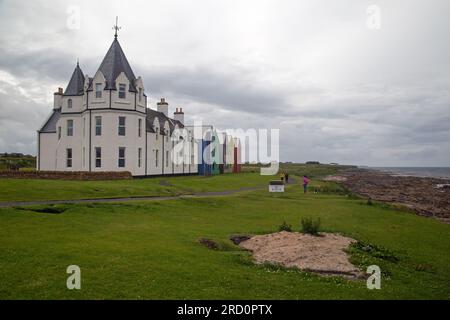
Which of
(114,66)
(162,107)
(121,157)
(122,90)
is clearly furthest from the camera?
(162,107)

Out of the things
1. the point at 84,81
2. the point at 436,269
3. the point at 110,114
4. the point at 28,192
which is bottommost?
the point at 436,269

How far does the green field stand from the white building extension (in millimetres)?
20430

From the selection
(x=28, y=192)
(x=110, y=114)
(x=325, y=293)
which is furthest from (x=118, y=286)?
(x=110, y=114)

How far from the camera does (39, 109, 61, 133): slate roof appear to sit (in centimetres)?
5122

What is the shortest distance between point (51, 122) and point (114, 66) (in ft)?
45.2

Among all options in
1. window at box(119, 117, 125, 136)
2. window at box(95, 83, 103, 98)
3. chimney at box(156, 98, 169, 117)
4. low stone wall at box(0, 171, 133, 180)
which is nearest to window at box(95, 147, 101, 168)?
window at box(119, 117, 125, 136)

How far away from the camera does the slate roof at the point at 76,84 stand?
49625mm

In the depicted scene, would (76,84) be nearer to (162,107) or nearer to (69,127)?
(69,127)

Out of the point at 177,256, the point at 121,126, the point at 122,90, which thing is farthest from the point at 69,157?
the point at 177,256

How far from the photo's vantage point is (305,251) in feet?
49.2

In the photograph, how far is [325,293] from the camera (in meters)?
10.7

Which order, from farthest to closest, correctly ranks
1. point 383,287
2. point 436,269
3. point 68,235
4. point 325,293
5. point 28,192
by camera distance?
1. point 28,192
2. point 68,235
3. point 436,269
4. point 383,287
5. point 325,293

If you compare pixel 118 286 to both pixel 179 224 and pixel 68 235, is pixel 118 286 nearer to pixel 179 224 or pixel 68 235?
pixel 68 235
